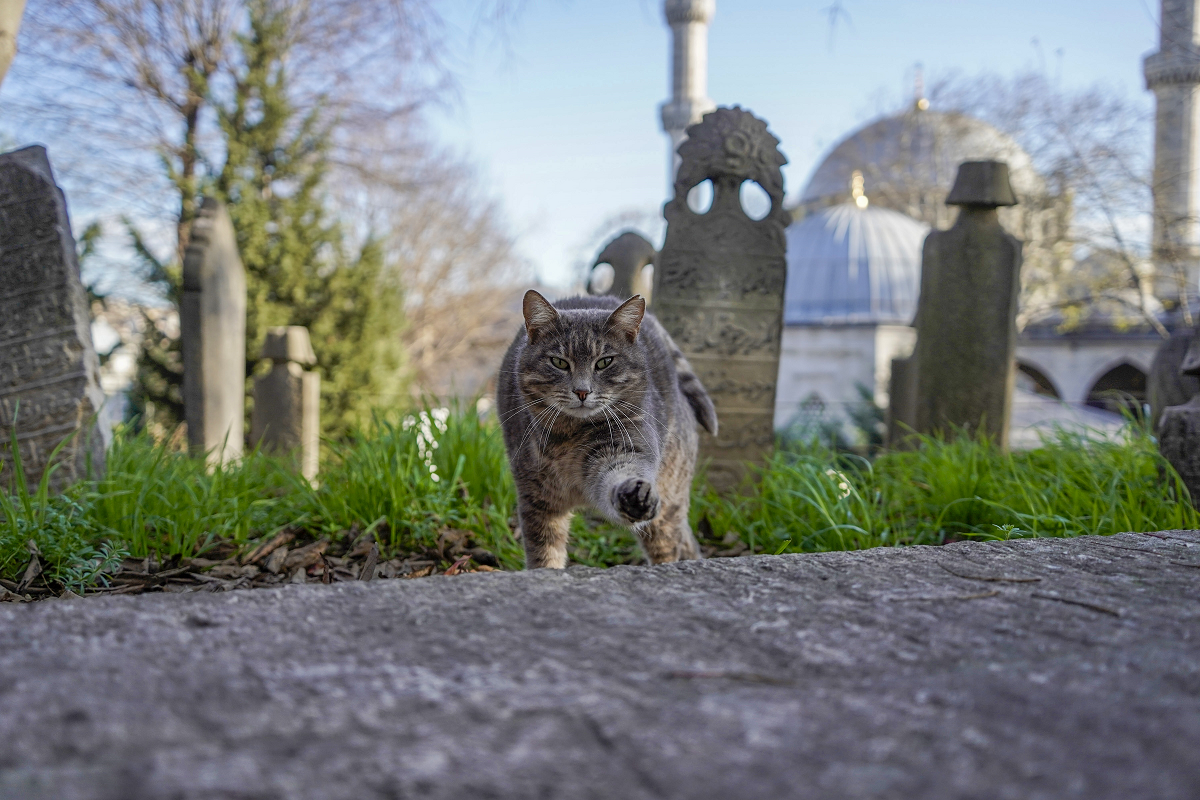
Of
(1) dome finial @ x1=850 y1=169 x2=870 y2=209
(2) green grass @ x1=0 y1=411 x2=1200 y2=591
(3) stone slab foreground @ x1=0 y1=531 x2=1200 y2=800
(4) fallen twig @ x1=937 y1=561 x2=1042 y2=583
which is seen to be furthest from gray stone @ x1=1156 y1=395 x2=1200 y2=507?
(1) dome finial @ x1=850 y1=169 x2=870 y2=209

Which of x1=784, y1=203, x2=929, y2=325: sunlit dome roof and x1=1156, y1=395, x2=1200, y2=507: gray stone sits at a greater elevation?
x1=784, y1=203, x2=929, y2=325: sunlit dome roof

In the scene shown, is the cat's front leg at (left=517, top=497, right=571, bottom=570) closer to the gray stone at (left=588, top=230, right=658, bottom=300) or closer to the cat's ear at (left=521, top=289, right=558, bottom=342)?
the cat's ear at (left=521, top=289, right=558, bottom=342)

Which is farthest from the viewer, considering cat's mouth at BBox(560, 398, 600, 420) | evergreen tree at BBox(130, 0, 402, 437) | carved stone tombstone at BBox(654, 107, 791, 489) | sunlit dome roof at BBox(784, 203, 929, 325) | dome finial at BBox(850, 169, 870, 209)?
sunlit dome roof at BBox(784, 203, 929, 325)

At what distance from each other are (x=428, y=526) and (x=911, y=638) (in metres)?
2.60

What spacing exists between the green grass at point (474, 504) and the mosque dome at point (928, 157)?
66.0 feet

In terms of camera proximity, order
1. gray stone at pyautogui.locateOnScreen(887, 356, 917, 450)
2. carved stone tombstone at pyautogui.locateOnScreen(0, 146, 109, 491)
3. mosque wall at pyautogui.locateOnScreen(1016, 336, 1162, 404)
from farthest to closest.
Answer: mosque wall at pyautogui.locateOnScreen(1016, 336, 1162, 404)
gray stone at pyautogui.locateOnScreen(887, 356, 917, 450)
carved stone tombstone at pyautogui.locateOnScreen(0, 146, 109, 491)

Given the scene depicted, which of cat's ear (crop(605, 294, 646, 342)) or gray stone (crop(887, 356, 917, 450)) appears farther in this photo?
gray stone (crop(887, 356, 917, 450))

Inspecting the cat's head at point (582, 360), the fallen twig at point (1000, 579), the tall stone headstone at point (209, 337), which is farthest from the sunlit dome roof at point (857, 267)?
the fallen twig at point (1000, 579)

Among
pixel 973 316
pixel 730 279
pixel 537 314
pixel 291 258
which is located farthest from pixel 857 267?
pixel 537 314

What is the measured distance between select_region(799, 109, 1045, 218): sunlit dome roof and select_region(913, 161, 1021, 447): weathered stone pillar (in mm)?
17416

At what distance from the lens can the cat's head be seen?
2883mm

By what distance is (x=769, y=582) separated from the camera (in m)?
1.88

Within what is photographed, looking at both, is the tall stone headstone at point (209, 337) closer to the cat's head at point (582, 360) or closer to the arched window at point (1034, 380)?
the cat's head at point (582, 360)

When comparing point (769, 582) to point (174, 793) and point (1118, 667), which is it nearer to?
point (1118, 667)
